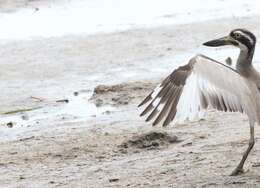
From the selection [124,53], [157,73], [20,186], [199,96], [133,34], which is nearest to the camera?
[199,96]

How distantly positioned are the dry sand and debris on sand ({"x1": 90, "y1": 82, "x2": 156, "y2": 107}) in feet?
0.04

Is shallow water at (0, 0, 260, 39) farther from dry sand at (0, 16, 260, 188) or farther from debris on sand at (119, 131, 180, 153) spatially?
debris on sand at (119, 131, 180, 153)

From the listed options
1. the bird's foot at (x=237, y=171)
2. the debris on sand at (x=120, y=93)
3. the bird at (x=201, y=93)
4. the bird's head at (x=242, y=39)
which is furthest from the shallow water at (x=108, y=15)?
the bird's foot at (x=237, y=171)

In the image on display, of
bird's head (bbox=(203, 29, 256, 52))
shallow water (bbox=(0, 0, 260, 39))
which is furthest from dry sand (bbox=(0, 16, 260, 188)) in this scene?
bird's head (bbox=(203, 29, 256, 52))

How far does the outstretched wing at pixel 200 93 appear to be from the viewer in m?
7.83

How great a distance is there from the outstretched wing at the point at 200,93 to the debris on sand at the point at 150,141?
160 cm

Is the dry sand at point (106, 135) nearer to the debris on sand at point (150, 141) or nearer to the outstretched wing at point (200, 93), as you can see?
the debris on sand at point (150, 141)

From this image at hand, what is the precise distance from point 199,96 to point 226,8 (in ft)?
31.7

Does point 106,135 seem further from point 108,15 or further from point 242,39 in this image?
point 108,15

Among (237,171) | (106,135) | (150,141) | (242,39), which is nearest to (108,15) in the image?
(106,135)

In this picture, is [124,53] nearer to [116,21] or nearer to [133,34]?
[133,34]

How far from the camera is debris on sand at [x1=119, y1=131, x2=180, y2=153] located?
9602mm

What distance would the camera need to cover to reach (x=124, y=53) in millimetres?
14414

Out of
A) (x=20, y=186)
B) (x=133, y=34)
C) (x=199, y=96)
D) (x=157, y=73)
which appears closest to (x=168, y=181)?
(x=199, y=96)
